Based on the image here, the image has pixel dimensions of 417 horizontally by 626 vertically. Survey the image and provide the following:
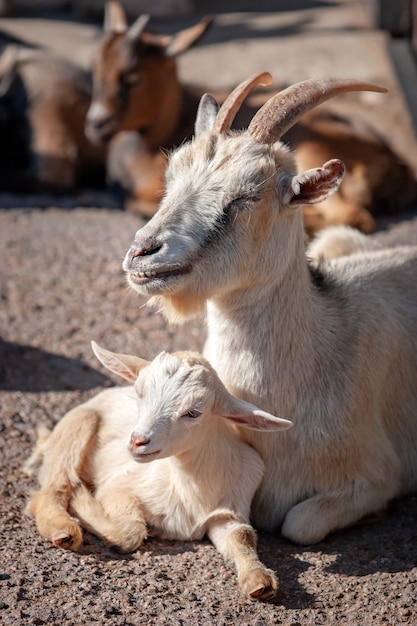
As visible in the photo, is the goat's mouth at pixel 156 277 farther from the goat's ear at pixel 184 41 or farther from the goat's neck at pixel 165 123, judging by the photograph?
the goat's ear at pixel 184 41

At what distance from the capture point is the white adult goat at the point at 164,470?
4395 mm

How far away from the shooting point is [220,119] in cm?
484

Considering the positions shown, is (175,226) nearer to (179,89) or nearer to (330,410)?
(330,410)

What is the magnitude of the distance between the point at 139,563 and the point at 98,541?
26 centimetres

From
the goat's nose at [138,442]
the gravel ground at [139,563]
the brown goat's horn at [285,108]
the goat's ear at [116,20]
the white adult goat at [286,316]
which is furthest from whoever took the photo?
the goat's ear at [116,20]

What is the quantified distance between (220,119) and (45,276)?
3.28m

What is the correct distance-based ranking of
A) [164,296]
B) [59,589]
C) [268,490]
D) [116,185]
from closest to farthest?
[59,589] < [164,296] < [268,490] < [116,185]

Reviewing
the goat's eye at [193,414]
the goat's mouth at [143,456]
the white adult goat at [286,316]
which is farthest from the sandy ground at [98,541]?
the goat's eye at [193,414]

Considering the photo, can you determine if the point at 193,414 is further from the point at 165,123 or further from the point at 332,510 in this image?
the point at 165,123

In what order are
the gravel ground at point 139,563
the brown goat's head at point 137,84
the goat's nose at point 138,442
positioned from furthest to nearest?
1. the brown goat's head at point 137,84
2. the goat's nose at point 138,442
3. the gravel ground at point 139,563

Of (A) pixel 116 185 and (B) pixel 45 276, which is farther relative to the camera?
(A) pixel 116 185

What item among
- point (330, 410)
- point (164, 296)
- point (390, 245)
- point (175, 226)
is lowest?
point (390, 245)

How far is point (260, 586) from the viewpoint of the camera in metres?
4.16

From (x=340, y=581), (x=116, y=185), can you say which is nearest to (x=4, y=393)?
(x=340, y=581)
